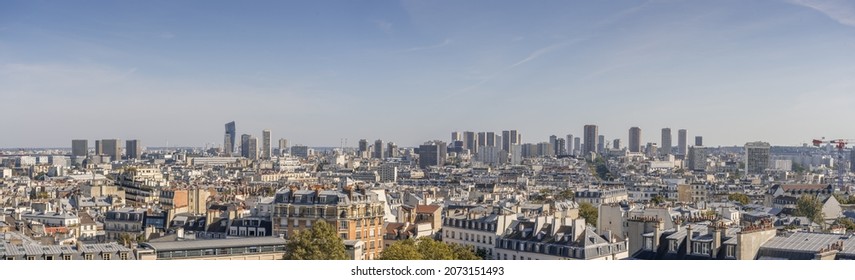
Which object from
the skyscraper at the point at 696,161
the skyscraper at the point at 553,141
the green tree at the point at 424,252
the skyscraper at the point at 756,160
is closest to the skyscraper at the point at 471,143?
the skyscraper at the point at 553,141

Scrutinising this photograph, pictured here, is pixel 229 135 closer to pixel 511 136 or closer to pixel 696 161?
pixel 511 136

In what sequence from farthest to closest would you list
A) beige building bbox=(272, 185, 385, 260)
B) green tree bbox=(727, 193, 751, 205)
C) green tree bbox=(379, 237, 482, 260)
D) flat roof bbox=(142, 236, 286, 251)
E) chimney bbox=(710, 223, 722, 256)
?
1. green tree bbox=(727, 193, 751, 205)
2. beige building bbox=(272, 185, 385, 260)
3. green tree bbox=(379, 237, 482, 260)
4. flat roof bbox=(142, 236, 286, 251)
5. chimney bbox=(710, 223, 722, 256)

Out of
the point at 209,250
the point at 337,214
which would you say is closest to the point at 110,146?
the point at 337,214

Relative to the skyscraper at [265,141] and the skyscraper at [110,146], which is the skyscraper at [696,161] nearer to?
the skyscraper at [265,141]

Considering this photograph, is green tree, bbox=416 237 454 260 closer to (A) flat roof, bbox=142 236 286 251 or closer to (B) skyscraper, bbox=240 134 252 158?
(A) flat roof, bbox=142 236 286 251

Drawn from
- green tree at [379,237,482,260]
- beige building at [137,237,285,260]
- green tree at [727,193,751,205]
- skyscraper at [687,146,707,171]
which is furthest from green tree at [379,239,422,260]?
skyscraper at [687,146,707,171]
